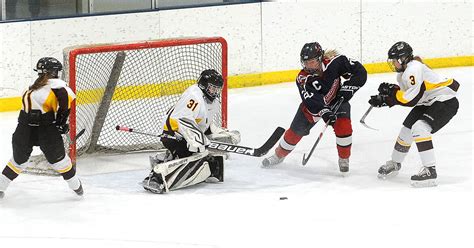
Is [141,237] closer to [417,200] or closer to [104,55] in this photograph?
[417,200]

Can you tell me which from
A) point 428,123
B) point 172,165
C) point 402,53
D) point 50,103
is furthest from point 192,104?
point 428,123

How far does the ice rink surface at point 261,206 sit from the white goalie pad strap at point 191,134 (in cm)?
28

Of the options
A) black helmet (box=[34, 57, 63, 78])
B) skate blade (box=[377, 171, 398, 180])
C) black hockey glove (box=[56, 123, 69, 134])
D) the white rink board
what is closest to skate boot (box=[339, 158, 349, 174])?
skate blade (box=[377, 171, 398, 180])

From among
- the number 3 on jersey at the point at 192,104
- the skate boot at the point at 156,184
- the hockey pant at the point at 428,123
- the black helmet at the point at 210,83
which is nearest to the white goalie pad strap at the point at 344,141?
the hockey pant at the point at 428,123

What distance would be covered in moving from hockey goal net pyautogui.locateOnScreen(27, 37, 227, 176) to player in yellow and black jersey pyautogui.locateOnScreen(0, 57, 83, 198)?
602 mm

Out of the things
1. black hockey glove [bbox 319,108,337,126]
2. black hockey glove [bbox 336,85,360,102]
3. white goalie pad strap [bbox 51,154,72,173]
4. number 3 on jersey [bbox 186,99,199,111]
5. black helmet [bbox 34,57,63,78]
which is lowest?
white goalie pad strap [bbox 51,154,72,173]

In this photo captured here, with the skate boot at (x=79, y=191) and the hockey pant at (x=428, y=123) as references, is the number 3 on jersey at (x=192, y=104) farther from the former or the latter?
the hockey pant at (x=428, y=123)

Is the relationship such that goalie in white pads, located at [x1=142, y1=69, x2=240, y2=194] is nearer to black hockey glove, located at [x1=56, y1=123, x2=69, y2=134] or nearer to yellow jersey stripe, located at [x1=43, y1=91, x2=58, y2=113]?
black hockey glove, located at [x1=56, y1=123, x2=69, y2=134]

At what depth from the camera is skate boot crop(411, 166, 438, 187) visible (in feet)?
21.1

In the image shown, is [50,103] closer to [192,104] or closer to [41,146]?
[41,146]

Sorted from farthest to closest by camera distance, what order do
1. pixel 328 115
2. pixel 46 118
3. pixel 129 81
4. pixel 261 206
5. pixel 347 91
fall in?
pixel 129 81, pixel 347 91, pixel 328 115, pixel 261 206, pixel 46 118

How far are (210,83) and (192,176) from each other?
1.79ft

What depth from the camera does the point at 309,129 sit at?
694cm

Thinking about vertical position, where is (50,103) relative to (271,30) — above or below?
below
